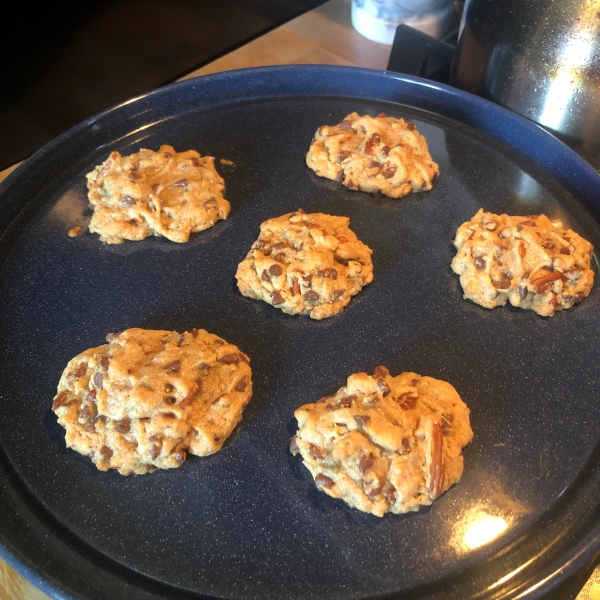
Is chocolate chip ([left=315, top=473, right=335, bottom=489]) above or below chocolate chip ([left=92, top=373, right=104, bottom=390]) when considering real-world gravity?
below

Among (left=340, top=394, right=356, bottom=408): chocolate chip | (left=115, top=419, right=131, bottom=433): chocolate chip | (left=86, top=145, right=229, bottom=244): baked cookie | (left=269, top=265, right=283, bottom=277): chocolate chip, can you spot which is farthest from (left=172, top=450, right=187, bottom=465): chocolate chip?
(left=86, top=145, right=229, bottom=244): baked cookie

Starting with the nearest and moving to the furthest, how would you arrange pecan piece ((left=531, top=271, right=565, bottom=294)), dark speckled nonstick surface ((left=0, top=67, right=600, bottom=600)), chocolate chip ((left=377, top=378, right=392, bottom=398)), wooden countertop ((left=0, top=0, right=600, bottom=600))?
dark speckled nonstick surface ((left=0, top=67, right=600, bottom=600)) < chocolate chip ((left=377, top=378, right=392, bottom=398)) < pecan piece ((left=531, top=271, right=565, bottom=294)) < wooden countertop ((left=0, top=0, right=600, bottom=600))

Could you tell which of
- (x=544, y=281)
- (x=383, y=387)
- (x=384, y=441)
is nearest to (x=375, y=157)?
(x=544, y=281)

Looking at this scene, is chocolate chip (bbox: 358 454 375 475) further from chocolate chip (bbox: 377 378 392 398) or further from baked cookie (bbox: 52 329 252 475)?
baked cookie (bbox: 52 329 252 475)

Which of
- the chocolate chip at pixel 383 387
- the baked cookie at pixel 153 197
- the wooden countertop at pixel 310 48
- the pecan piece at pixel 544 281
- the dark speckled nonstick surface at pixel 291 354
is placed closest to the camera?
the dark speckled nonstick surface at pixel 291 354

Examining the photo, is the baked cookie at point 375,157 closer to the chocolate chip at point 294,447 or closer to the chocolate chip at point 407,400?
the chocolate chip at point 407,400

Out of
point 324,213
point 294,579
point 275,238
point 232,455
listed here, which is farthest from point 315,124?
point 294,579

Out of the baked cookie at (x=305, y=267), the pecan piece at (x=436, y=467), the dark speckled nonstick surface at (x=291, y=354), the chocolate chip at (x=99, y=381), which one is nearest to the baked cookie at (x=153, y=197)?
the dark speckled nonstick surface at (x=291, y=354)
